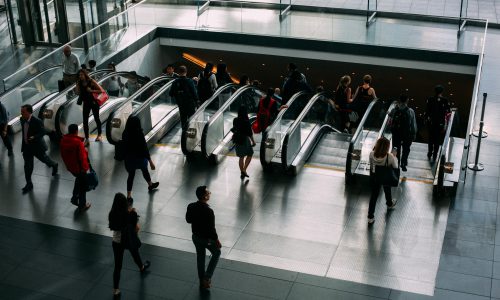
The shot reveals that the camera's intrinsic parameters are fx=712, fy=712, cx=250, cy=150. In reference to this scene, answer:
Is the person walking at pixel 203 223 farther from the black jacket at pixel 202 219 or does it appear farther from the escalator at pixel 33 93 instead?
the escalator at pixel 33 93

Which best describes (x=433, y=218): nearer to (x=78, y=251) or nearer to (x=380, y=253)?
(x=380, y=253)

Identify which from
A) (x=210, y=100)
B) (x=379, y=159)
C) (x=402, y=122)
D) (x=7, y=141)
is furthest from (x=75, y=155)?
(x=402, y=122)

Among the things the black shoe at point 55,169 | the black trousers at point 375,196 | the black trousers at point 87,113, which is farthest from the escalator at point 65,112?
the black trousers at point 375,196

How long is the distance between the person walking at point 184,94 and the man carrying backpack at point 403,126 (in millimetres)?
3730

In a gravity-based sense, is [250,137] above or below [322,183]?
above

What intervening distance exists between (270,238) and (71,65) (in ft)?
21.0

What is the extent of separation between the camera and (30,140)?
426 inches

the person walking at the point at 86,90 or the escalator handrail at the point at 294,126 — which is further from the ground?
the person walking at the point at 86,90

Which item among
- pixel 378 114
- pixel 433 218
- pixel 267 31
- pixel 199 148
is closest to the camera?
pixel 433 218

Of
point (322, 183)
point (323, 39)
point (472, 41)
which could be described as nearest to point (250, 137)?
point (322, 183)

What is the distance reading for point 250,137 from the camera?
442 inches

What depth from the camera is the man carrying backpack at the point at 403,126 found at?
11461mm

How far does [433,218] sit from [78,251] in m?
4.95

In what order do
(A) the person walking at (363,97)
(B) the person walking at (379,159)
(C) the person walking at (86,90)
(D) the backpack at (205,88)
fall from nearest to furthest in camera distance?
1. (B) the person walking at (379,159)
2. (C) the person walking at (86,90)
3. (A) the person walking at (363,97)
4. (D) the backpack at (205,88)
